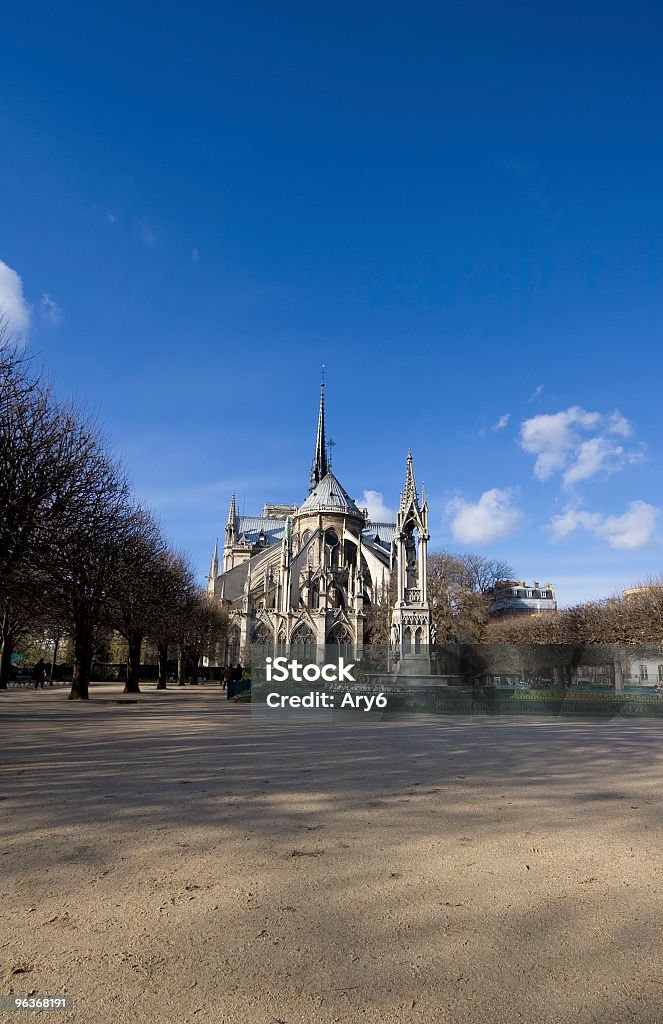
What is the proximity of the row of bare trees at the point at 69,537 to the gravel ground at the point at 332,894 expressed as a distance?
9.51 meters

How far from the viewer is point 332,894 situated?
15.7ft

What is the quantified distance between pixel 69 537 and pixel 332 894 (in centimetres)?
1892

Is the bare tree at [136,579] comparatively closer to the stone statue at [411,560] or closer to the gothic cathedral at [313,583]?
the stone statue at [411,560]

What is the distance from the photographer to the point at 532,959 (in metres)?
3.79

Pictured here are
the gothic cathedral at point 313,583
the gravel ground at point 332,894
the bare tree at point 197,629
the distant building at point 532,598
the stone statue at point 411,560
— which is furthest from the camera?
the distant building at point 532,598

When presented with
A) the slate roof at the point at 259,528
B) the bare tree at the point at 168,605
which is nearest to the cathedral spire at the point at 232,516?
the slate roof at the point at 259,528

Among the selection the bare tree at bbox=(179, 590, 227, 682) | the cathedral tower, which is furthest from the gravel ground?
the bare tree at bbox=(179, 590, 227, 682)

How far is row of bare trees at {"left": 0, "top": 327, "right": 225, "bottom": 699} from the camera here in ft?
60.6

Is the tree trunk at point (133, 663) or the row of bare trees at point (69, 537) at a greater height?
the row of bare trees at point (69, 537)

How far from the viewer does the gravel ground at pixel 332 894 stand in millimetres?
3363

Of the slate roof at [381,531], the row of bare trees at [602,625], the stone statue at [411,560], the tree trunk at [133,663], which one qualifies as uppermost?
the slate roof at [381,531]

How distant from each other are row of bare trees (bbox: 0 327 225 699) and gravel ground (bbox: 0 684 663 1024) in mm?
9510

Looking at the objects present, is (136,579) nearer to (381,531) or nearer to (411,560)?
(411,560)

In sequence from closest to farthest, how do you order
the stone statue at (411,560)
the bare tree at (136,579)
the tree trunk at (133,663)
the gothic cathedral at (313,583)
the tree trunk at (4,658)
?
1. the bare tree at (136,579)
2. the stone statue at (411,560)
3. the tree trunk at (133,663)
4. the tree trunk at (4,658)
5. the gothic cathedral at (313,583)
